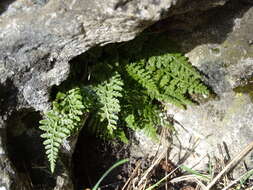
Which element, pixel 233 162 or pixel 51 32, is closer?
pixel 51 32

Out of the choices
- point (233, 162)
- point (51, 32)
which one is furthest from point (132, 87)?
point (233, 162)

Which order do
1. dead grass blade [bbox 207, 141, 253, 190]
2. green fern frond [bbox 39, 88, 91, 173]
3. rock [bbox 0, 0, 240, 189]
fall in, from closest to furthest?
rock [bbox 0, 0, 240, 189] → green fern frond [bbox 39, 88, 91, 173] → dead grass blade [bbox 207, 141, 253, 190]

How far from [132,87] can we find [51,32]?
1298 millimetres

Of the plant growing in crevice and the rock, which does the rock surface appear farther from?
the rock

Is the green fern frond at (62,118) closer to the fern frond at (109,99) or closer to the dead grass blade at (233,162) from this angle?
the fern frond at (109,99)

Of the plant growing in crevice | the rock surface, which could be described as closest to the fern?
the plant growing in crevice

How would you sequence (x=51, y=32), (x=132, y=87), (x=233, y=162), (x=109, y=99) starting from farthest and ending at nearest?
(x=132, y=87) → (x=233, y=162) → (x=109, y=99) → (x=51, y=32)

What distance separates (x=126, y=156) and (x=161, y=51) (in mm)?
1361

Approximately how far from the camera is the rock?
9.68 feet

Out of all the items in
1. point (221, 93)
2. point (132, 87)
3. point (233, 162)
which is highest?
point (132, 87)

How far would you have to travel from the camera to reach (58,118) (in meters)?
3.49

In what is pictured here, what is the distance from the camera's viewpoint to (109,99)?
370 cm

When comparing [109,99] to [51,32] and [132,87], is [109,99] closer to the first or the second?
[132,87]

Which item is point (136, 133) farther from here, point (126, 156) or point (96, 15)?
point (96, 15)
